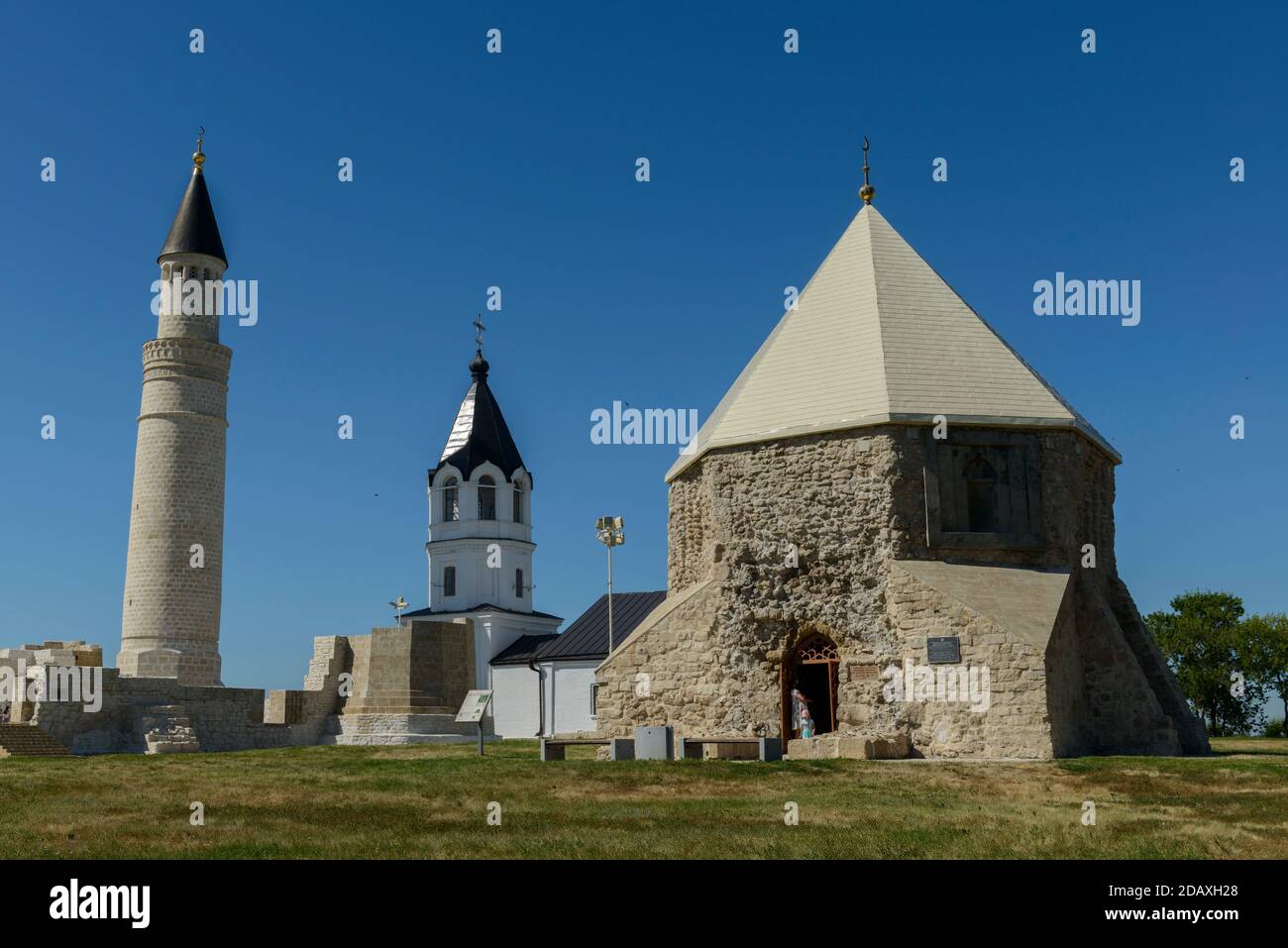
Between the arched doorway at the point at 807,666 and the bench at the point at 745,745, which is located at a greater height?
the arched doorway at the point at 807,666

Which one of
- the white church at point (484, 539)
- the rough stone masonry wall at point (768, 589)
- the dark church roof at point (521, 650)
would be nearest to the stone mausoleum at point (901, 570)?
the rough stone masonry wall at point (768, 589)

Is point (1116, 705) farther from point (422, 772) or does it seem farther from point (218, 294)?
point (218, 294)

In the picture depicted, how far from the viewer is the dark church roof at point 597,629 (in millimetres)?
57281

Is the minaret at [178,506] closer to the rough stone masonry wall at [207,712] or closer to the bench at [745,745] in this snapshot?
the rough stone masonry wall at [207,712]

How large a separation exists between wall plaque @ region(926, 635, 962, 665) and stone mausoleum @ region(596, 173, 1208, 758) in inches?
1.4

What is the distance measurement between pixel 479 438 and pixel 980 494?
161 feet

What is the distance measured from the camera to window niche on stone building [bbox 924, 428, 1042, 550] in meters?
23.6

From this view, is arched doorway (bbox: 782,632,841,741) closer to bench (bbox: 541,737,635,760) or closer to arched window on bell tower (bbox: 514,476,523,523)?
bench (bbox: 541,737,635,760)

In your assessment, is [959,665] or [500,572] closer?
[959,665]

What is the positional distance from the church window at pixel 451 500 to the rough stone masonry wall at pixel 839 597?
150 feet

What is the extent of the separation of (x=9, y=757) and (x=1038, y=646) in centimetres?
2327

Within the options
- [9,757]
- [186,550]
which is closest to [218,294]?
[186,550]

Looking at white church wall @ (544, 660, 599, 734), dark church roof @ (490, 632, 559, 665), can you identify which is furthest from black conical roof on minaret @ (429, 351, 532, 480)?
white church wall @ (544, 660, 599, 734)

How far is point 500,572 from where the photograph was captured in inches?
2714
